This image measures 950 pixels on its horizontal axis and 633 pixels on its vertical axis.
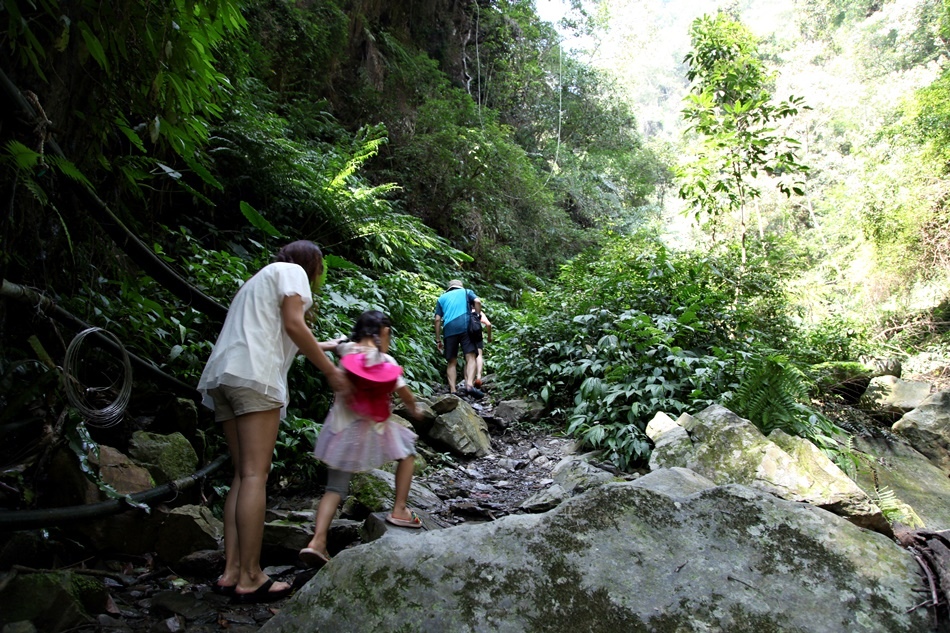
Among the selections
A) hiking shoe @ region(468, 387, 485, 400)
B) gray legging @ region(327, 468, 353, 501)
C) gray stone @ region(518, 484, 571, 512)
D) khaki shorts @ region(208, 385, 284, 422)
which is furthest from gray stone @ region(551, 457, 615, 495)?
hiking shoe @ region(468, 387, 485, 400)

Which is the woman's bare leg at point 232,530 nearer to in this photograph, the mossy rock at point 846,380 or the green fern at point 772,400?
the green fern at point 772,400

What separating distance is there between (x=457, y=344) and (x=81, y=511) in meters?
5.97

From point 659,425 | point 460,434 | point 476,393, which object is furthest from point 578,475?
point 476,393

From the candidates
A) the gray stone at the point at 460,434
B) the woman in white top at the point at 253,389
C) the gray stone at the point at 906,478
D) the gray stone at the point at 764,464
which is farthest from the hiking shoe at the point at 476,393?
the woman in white top at the point at 253,389

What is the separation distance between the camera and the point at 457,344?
8.18 meters

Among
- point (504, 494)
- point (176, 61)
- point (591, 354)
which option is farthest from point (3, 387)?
point (591, 354)

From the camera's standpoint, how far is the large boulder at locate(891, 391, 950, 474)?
8102 millimetres

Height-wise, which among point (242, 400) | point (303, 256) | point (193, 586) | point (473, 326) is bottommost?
point (193, 586)

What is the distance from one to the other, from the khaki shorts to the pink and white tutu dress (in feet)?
1.73

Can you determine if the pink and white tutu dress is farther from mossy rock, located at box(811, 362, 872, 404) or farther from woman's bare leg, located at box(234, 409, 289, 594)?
mossy rock, located at box(811, 362, 872, 404)

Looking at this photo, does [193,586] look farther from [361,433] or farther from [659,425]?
[659,425]

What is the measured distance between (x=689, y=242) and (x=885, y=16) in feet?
73.7

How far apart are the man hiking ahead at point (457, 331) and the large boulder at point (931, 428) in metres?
6.25

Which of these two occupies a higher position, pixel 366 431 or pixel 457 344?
pixel 457 344
